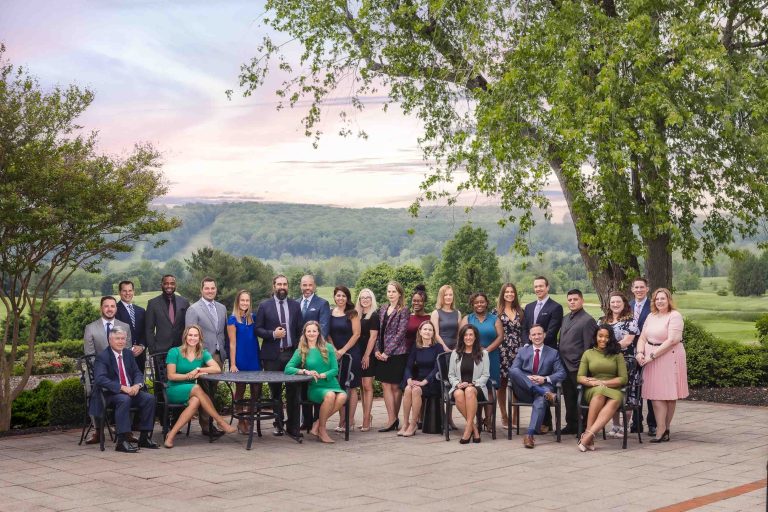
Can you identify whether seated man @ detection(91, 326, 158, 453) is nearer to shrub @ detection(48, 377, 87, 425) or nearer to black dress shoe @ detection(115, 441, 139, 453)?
black dress shoe @ detection(115, 441, 139, 453)

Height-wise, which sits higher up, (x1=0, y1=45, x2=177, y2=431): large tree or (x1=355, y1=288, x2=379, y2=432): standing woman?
(x1=0, y1=45, x2=177, y2=431): large tree

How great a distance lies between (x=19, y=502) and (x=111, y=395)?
236cm

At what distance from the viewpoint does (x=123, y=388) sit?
31.7 feet

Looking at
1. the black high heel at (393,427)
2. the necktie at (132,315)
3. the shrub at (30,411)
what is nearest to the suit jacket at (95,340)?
the necktie at (132,315)

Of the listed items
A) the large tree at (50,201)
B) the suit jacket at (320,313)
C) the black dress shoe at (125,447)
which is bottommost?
the black dress shoe at (125,447)

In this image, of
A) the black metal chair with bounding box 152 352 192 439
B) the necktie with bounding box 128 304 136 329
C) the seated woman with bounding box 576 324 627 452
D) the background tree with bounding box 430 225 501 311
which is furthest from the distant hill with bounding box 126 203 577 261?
the seated woman with bounding box 576 324 627 452

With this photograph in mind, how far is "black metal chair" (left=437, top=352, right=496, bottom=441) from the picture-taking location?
406 inches

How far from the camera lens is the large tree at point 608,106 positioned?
12758 millimetres

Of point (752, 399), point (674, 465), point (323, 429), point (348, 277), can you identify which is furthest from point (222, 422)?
point (348, 277)

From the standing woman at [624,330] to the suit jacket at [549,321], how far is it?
513 millimetres

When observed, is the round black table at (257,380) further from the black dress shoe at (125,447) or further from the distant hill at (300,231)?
the distant hill at (300,231)

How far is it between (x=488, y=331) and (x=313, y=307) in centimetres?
201

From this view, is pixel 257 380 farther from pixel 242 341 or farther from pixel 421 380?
pixel 421 380

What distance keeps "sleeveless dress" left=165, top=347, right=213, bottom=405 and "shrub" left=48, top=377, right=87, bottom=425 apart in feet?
6.07
